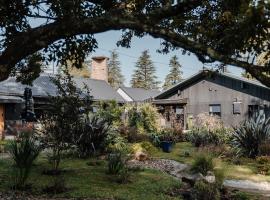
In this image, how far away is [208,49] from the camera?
4980mm

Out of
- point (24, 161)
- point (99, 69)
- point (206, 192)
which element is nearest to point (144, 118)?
point (24, 161)

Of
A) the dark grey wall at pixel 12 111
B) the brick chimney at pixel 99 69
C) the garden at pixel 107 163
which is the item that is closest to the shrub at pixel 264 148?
the garden at pixel 107 163

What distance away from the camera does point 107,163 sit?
Result: 13539 mm

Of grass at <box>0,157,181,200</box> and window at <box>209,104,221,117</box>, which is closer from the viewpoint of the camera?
grass at <box>0,157,181,200</box>

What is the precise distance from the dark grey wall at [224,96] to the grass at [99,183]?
58.6 ft

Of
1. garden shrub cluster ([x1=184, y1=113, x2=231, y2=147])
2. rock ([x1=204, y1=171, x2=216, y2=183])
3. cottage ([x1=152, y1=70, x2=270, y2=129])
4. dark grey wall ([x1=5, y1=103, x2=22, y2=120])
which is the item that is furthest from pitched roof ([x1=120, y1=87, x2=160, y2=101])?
rock ([x1=204, y1=171, x2=216, y2=183])

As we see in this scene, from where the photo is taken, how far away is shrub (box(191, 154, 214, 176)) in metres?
12.3

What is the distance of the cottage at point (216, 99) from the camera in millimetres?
28547

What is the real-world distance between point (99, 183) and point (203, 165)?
3856mm

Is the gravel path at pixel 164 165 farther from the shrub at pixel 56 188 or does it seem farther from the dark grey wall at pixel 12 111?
the dark grey wall at pixel 12 111

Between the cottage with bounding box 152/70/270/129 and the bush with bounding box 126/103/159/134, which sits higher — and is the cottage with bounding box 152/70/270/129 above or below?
above

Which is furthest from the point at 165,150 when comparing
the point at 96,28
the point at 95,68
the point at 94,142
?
the point at 95,68

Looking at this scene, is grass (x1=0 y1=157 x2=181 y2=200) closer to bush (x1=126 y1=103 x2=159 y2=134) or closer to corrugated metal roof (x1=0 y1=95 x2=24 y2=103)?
bush (x1=126 y1=103 x2=159 y2=134)

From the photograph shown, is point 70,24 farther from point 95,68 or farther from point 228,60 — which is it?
point 95,68
